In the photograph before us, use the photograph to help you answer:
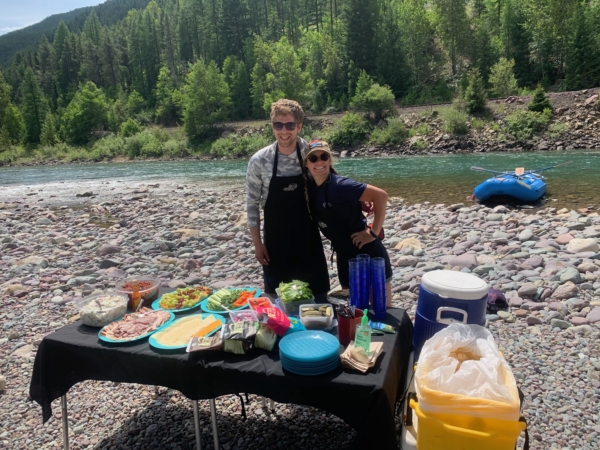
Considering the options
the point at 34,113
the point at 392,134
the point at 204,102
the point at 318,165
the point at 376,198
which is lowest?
the point at 392,134

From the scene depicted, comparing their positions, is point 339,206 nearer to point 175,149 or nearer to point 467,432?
point 467,432

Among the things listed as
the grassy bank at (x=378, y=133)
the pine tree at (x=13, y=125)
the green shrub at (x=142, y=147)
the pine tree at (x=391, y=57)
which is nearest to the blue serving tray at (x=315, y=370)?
the grassy bank at (x=378, y=133)

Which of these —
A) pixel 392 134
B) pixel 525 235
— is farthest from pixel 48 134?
pixel 525 235

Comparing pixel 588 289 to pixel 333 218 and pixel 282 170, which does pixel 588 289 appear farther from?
pixel 282 170

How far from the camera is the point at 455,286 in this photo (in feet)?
9.15

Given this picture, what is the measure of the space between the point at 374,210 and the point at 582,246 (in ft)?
18.2

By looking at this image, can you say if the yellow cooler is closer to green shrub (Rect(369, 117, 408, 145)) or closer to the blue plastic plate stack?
the blue plastic plate stack

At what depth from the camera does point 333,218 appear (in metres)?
3.40

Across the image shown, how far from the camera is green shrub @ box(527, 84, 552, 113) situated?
33.2 meters

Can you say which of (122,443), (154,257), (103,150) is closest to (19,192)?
(154,257)

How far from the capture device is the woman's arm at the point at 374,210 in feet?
10.6

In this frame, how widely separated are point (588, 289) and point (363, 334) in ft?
15.0

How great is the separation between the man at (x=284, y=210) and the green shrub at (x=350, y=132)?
119ft

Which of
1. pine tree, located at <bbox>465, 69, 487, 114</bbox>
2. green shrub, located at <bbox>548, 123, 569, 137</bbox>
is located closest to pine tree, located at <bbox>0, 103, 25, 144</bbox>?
pine tree, located at <bbox>465, 69, 487, 114</bbox>
